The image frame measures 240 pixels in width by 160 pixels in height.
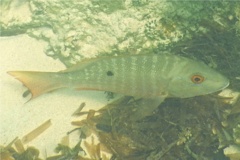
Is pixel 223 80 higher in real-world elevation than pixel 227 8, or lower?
lower

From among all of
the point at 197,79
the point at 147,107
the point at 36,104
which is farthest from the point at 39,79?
the point at 197,79

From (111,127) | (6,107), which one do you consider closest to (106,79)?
(111,127)

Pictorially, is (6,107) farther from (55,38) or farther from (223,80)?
(223,80)

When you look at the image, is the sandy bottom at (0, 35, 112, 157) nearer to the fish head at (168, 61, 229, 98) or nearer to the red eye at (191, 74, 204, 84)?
the fish head at (168, 61, 229, 98)

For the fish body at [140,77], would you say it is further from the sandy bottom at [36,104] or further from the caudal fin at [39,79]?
the sandy bottom at [36,104]

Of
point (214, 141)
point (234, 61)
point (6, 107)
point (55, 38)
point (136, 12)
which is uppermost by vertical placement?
point (136, 12)

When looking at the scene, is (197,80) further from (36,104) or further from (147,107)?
(36,104)
